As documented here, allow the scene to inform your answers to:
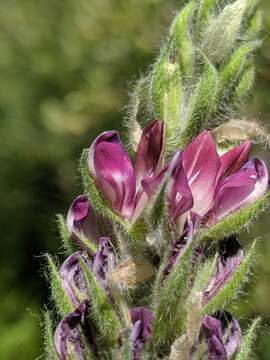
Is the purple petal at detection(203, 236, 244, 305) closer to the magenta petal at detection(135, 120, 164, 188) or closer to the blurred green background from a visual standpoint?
the magenta petal at detection(135, 120, 164, 188)

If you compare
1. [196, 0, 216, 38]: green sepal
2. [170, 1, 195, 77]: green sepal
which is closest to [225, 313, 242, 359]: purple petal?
[170, 1, 195, 77]: green sepal

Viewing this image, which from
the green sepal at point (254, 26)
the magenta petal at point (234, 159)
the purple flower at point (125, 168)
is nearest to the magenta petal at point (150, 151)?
the purple flower at point (125, 168)

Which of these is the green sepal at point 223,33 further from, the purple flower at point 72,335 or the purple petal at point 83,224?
the purple flower at point 72,335

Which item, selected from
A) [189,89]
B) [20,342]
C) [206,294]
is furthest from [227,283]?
[20,342]

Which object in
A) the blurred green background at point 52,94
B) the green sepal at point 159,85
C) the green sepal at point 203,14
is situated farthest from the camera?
the blurred green background at point 52,94

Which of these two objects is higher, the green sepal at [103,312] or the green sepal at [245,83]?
the green sepal at [245,83]

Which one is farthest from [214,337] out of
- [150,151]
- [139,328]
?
[150,151]

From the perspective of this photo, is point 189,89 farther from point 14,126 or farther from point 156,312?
point 14,126

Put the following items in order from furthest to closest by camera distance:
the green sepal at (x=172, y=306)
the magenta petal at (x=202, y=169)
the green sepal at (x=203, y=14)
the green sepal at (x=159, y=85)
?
the green sepal at (x=203, y=14)
the green sepal at (x=159, y=85)
the magenta petal at (x=202, y=169)
the green sepal at (x=172, y=306)
